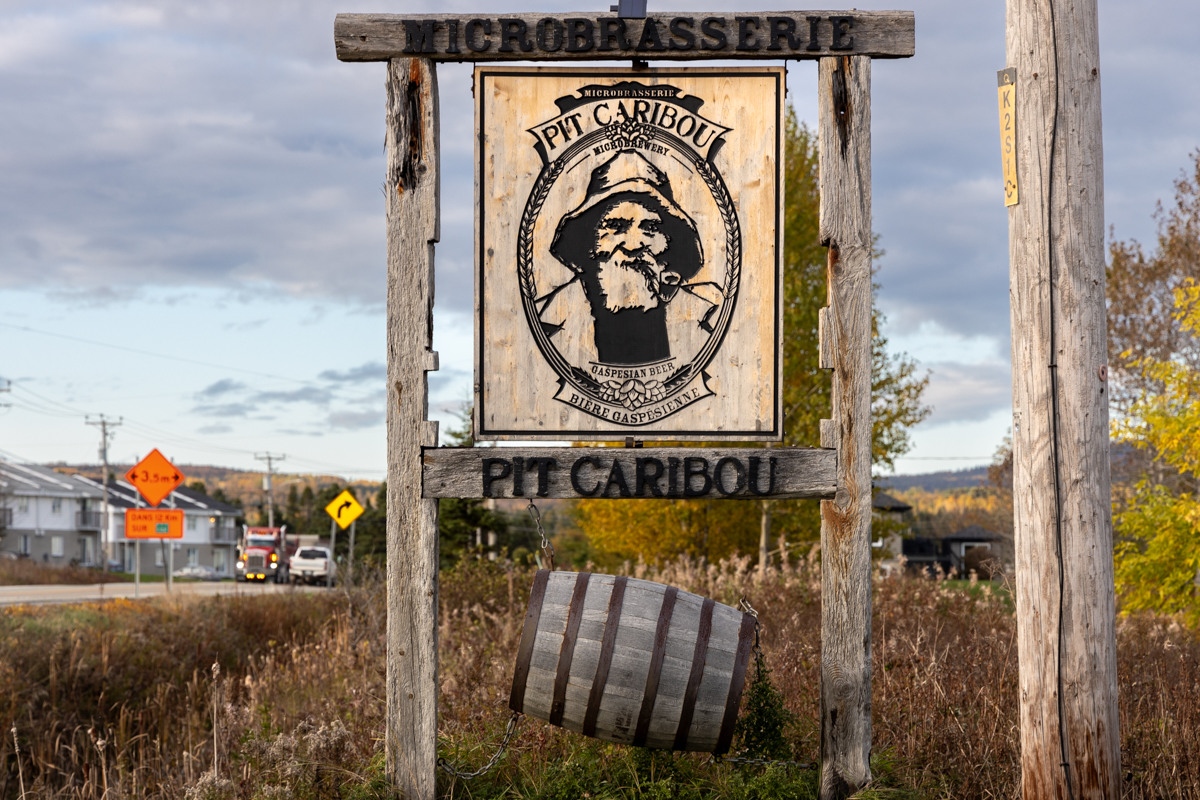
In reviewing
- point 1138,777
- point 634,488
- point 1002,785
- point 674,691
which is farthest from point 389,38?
point 1138,777

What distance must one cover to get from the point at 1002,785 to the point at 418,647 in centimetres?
306

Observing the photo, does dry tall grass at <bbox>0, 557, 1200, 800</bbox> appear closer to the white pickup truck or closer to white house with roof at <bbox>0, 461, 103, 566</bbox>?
the white pickup truck

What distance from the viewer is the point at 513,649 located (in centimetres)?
816

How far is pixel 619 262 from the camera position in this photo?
4703 mm

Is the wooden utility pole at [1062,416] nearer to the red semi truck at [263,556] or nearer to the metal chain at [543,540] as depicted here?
the metal chain at [543,540]

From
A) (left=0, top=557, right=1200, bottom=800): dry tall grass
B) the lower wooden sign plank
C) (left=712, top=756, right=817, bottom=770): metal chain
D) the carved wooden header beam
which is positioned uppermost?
the carved wooden header beam

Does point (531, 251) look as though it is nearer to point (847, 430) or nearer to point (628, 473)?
point (628, 473)

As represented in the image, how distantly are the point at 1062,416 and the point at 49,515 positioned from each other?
8032 centimetres

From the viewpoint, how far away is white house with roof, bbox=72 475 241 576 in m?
76.1

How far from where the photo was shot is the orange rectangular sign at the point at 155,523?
22953 millimetres

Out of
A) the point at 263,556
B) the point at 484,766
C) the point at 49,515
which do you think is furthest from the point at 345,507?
the point at 49,515

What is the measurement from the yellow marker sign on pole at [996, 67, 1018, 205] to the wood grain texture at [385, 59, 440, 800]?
109 inches

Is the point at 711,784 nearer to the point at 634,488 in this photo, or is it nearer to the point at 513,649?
the point at 634,488

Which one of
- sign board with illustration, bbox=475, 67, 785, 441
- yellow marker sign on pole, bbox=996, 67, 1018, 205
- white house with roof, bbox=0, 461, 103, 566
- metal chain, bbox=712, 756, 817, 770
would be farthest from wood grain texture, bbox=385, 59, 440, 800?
white house with roof, bbox=0, 461, 103, 566
